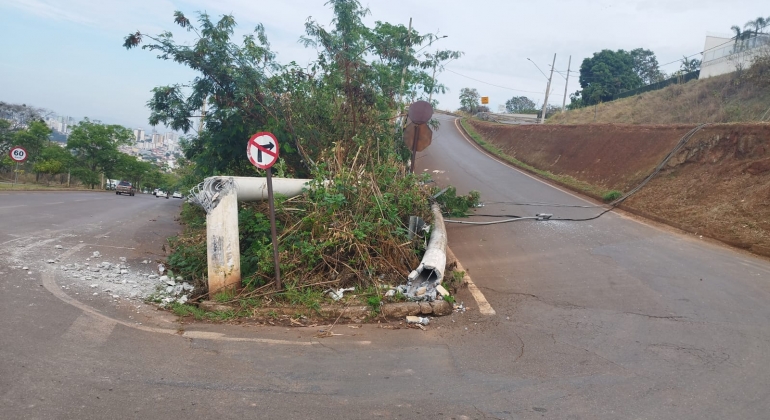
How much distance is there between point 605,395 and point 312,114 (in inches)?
347

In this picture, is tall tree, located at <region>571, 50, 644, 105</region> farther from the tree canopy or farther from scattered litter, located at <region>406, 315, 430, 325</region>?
scattered litter, located at <region>406, 315, 430, 325</region>

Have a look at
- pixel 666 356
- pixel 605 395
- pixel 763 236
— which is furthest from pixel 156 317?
pixel 763 236

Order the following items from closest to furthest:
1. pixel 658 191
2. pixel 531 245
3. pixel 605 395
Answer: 1. pixel 605 395
2. pixel 531 245
3. pixel 658 191

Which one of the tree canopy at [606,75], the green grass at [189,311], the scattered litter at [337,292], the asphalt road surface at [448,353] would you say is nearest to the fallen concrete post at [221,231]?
the green grass at [189,311]

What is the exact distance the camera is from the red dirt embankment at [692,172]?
42.4 ft

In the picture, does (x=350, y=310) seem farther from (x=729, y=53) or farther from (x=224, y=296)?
(x=729, y=53)

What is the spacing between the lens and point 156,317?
6551mm

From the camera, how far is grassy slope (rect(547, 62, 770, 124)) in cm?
2502

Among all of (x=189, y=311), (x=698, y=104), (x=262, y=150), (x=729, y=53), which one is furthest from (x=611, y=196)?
(x=729, y=53)

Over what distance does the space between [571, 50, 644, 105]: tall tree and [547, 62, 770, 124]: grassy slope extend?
45.9 ft

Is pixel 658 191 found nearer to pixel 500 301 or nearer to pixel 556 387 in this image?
pixel 500 301

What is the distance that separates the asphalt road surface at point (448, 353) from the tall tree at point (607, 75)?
48511 millimetres

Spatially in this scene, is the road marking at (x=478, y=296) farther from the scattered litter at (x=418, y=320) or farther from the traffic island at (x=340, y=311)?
the scattered litter at (x=418, y=320)

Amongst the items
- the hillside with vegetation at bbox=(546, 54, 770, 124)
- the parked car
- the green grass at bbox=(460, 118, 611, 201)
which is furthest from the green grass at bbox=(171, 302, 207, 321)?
the parked car
